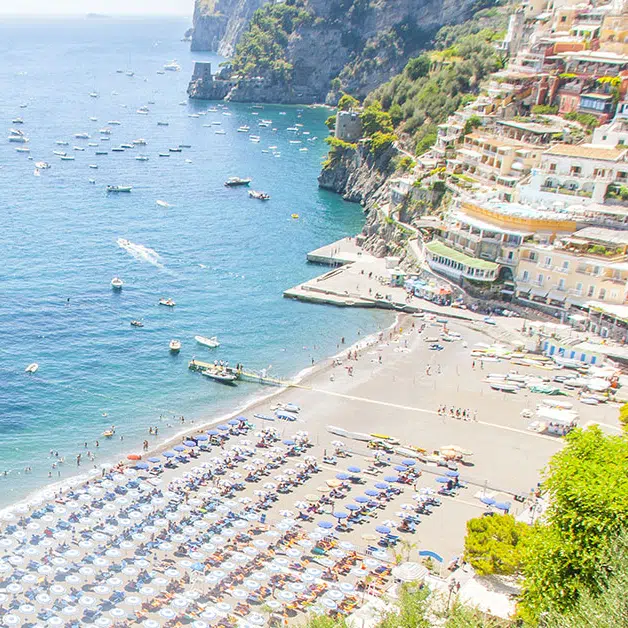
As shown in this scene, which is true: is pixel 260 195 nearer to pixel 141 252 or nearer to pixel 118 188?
pixel 118 188

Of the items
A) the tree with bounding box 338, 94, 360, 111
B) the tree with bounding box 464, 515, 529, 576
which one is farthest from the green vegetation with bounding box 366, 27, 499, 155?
the tree with bounding box 464, 515, 529, 576

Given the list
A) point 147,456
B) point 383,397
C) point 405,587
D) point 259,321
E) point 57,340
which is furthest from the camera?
point 259,321

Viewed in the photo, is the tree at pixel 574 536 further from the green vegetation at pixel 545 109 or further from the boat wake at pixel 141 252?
the green vegetation at pixel 545 109

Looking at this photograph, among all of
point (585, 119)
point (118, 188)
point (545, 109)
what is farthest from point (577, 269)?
point (118, 188)

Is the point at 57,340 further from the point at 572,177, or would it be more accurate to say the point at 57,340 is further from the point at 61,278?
the point at 572,177

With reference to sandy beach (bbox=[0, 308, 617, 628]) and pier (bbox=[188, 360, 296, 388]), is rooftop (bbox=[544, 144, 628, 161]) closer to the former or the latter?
sandy beach (bbox=[0, 308, 617, 628])

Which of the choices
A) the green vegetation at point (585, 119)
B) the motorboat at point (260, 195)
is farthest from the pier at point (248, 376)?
the motorboat at point (260, 195)

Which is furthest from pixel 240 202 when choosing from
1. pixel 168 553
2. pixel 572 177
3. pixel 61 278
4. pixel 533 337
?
pixel 168 553
